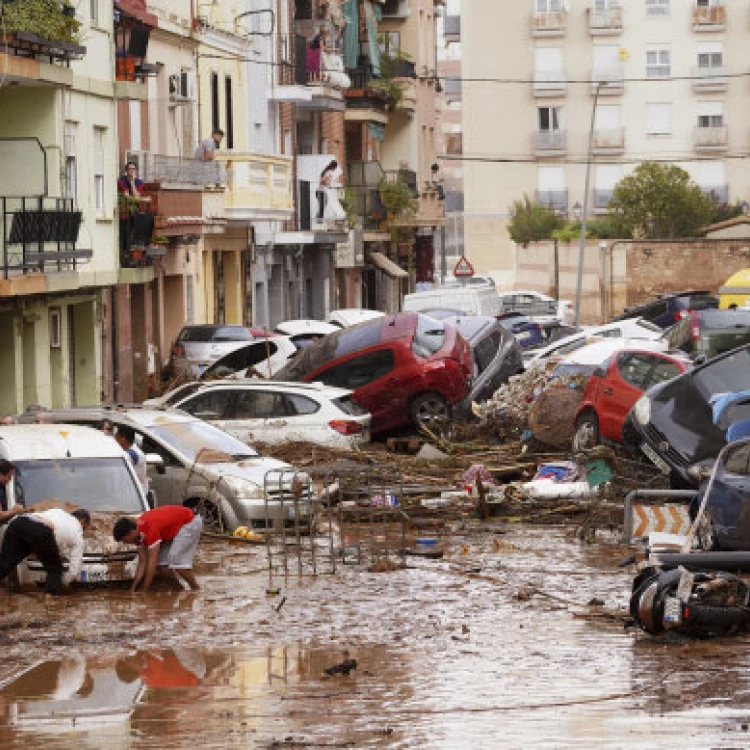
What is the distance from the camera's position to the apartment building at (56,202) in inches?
1182

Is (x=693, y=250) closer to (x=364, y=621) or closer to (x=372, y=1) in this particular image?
(x=372, y=1)

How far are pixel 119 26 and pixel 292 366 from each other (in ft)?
24.5

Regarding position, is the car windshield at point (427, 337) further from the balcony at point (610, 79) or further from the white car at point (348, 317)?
the balcony at point (610, 79)

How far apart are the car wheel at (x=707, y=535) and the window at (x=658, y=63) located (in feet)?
269

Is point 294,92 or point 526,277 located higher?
point 294,92

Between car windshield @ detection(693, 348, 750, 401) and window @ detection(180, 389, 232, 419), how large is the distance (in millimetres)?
6745

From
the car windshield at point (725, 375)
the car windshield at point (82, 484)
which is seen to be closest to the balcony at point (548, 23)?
the car windshield at point (725, 375)

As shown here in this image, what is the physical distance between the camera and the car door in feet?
91.1

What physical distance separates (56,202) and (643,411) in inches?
411

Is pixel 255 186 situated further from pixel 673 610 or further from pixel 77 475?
pixel 673 610

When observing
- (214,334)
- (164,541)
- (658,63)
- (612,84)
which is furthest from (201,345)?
(658,63)

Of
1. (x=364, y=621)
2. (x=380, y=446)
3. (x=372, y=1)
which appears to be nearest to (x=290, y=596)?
(x=364, y=621)

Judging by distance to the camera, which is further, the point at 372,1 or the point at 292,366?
the point at 372,1

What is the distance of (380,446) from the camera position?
31.6m
